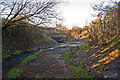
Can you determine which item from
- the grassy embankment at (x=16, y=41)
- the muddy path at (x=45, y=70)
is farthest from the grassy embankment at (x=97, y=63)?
the grassy embankment at (x=16, y=41)

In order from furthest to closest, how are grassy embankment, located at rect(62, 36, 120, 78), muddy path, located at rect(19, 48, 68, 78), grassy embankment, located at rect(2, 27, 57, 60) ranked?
grassy embankment, located at rect(2, 27, 57, 60) < muddy path, located at rect(19, 48, 68, 78) < grassy embankment, located at rect(62, 36, 120, 78)

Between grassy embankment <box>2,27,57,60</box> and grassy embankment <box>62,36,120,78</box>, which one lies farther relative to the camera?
grassy embankment <box>2,27,57,60</box>

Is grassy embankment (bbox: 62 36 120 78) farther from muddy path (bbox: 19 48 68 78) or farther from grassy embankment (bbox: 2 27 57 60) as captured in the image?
grassy embankment (bbox: 2 27 57 60)

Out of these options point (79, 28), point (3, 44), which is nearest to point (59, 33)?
point (79, 28)

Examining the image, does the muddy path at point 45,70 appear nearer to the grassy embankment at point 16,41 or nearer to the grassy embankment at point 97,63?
the grassy embankment at point 97,63

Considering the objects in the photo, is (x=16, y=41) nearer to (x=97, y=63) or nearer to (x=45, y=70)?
(x=45, y=70)

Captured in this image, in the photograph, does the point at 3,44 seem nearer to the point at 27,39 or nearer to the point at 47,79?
the point at 27,39

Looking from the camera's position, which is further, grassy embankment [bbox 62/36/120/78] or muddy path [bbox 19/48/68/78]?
muddy path [bbox 19/48/68/78]

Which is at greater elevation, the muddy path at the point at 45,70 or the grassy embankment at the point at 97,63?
the grassy embankment at the point at 97,63

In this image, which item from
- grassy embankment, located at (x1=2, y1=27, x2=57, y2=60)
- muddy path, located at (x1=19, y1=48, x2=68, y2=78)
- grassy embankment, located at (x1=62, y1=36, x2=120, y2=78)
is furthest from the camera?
grassy embankment, located at (x1=2, y1=27, x2=57, y2=60)

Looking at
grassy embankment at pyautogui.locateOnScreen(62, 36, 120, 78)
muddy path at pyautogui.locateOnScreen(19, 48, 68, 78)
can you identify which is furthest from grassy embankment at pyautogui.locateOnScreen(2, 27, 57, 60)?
grassy embankment at pyautogui.locateOnScreen(62, 36, 120, 78)

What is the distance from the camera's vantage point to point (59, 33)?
2223 centimetres

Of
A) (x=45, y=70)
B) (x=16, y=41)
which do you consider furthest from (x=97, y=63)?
(x=16, y=41)

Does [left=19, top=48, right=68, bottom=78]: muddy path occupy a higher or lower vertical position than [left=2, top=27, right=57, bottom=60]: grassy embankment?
lower
